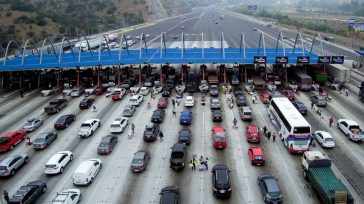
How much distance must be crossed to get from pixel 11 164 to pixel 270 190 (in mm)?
25367

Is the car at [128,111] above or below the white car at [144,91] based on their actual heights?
below

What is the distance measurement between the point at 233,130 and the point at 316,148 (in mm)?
10287

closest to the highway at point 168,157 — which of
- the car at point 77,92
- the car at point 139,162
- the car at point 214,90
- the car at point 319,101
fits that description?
the car at point 139,162

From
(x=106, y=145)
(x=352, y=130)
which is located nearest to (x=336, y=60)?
(x=352, y=130)

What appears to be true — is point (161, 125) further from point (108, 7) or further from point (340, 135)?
point (108, 7)

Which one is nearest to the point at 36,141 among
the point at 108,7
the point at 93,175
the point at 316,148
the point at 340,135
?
the point at 93,175

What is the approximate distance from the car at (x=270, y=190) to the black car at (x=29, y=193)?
64.5 ft

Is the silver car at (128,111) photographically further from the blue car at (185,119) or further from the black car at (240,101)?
the black car at (240,101)

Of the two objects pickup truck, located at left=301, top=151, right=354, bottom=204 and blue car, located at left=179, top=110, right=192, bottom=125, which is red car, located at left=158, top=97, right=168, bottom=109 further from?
pickup truck, located at left=301, top=151, right=354, bottom=204

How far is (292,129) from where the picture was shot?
36.7 m

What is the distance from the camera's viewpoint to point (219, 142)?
129 ft

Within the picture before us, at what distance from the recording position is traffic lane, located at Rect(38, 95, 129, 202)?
109ft

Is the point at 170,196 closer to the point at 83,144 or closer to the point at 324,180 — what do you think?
the point at 324,180

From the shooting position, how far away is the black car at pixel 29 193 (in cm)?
2894
